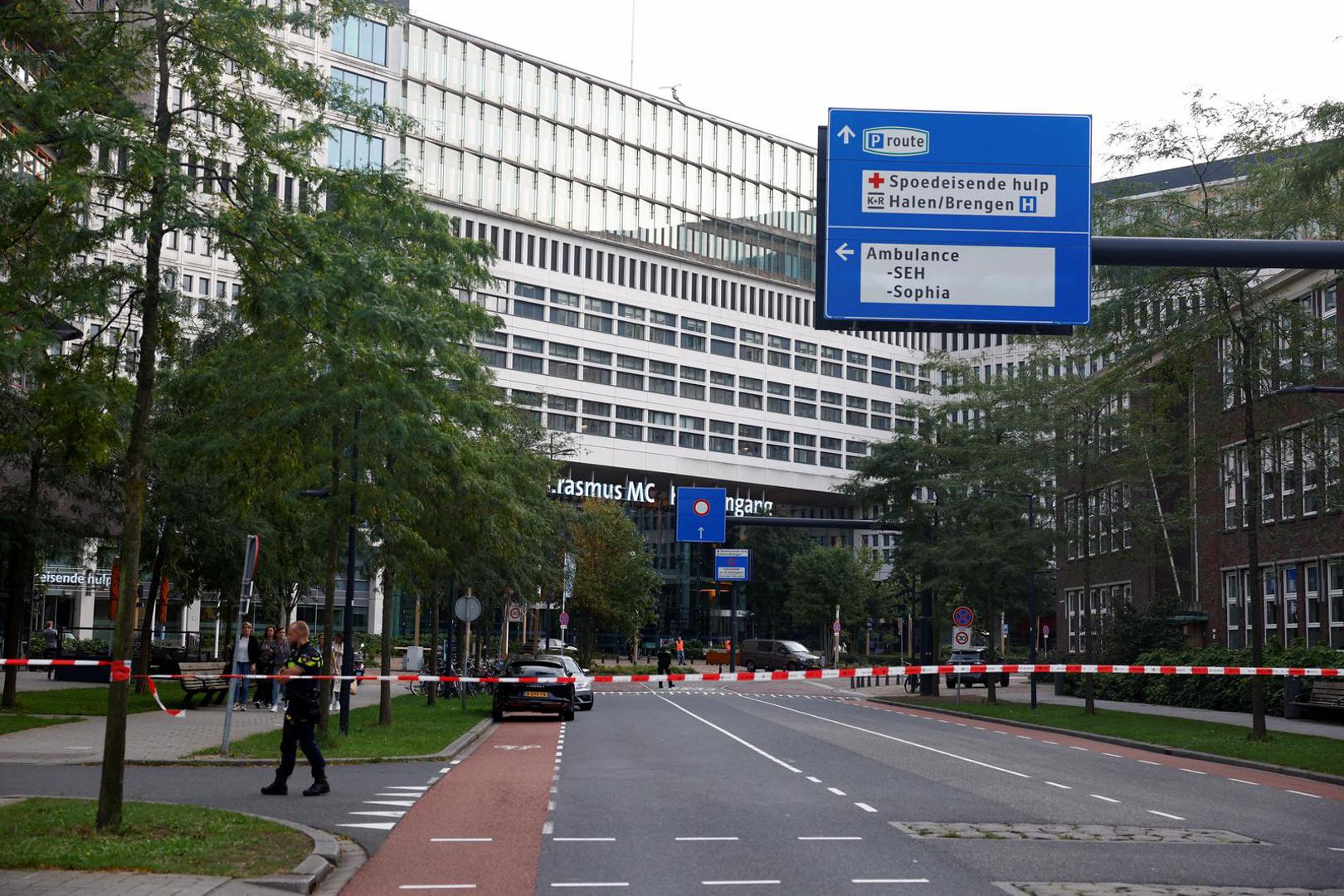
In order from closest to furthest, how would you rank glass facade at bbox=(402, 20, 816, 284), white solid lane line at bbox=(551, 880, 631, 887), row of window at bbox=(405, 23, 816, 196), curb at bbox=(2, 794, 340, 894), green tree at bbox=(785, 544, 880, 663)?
curb at bbox=(2, 794, 340, 894), white solid lane line at bbox=(551, 880, 631, 887), glass facade at bbox=(402, 20, 816, 284), row of window at bbox=(405, 23, 816, 196), green tree at bbox=(785, 544, 880, 663)

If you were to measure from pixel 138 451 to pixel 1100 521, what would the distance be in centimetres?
3157

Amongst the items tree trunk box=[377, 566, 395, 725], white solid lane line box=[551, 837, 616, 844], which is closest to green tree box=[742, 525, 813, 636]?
tree trunk box=[377, 566, 395, 725]

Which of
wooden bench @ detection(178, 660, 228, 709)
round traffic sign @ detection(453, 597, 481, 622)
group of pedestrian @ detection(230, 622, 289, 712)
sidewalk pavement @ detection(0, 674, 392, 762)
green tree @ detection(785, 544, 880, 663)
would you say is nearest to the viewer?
sidewalk pavement @ detection(0, 674, 392, 762)

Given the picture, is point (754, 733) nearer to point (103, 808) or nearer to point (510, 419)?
point (510, 419)

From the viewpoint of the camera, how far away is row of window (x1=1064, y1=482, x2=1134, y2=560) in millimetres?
40156

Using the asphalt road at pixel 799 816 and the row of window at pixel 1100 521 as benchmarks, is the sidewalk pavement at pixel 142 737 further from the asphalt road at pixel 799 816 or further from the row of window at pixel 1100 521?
the row of window at pixel 1100 521

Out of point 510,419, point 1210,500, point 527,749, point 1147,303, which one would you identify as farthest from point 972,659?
point 527,749

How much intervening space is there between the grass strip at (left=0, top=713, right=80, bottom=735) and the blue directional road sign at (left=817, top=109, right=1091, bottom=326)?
1717 cm

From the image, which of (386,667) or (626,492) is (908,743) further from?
(626,492)

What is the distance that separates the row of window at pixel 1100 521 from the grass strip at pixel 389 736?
52.4ft

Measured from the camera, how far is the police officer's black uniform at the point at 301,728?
16766 millimetres

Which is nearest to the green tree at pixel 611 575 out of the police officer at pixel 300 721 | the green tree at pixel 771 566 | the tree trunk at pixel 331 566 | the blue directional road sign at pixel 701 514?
the blue directional road sign at pixel 701 514

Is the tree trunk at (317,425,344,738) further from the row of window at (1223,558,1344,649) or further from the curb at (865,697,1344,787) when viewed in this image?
the row of window at (1223,558,1344,649)

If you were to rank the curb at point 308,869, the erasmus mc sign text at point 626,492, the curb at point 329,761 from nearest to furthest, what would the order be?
the curb at point 308,869 < the curb at point 329,761 < the erasmus mc sign text at point 626,492
